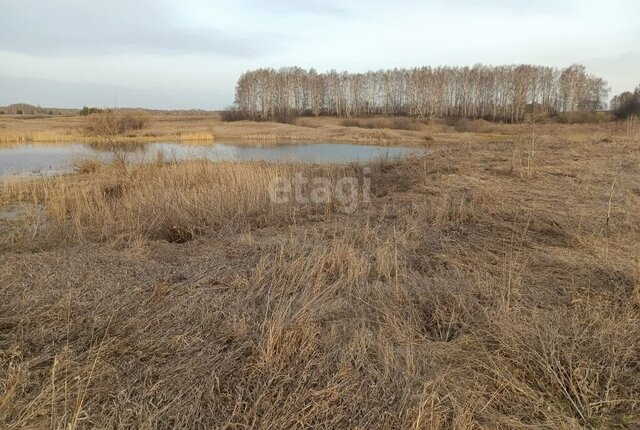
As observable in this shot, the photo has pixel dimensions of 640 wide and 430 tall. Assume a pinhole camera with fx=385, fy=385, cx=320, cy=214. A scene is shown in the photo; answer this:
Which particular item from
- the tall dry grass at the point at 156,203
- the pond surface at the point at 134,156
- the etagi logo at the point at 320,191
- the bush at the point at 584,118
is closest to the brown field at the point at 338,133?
the bush at the point at 584,118

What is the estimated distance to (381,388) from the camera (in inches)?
80.9

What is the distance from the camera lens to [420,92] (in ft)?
183

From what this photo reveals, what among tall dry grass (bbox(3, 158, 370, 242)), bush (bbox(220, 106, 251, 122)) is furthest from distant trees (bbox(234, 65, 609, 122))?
tall dry grass (bbox(3, 158, 370, 242))

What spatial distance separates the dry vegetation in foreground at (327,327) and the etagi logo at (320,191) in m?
2.02

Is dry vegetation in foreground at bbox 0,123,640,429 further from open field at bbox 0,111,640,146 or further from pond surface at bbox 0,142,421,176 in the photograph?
open field at bbox 0,111,640,146

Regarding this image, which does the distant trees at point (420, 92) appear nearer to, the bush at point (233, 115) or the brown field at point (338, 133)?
the bush at point (233, 115)

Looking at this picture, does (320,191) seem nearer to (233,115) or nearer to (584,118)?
(584,118)

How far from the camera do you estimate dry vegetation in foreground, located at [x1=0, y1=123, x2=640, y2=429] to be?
1.92 metres

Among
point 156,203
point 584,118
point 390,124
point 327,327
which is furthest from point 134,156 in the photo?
point 584,118

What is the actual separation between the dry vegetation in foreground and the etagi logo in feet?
6.63

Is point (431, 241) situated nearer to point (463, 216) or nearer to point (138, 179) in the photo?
point (463, 216)

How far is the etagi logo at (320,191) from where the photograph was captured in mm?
7605

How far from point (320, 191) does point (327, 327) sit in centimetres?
579

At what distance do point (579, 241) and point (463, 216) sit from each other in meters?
1.64
